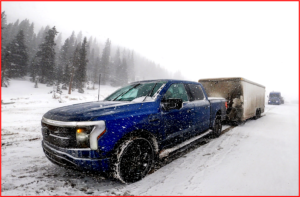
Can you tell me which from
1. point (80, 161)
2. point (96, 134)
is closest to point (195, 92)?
point (96, 134)

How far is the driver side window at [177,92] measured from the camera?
3.52 m

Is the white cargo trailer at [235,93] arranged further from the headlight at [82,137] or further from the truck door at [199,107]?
the headlight at [82,137]

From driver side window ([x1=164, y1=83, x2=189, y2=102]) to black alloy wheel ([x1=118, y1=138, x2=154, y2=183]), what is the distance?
119 centimetres

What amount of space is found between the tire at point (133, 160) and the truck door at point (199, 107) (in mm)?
1811

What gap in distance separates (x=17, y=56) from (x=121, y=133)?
49096 mm

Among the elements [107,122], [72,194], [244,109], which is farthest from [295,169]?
A: [244,109]

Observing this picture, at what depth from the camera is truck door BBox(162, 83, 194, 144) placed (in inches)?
126

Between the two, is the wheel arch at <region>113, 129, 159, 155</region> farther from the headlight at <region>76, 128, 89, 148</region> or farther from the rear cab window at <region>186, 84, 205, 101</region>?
the rear cab window at <region>186, 84, 205, 101</region>

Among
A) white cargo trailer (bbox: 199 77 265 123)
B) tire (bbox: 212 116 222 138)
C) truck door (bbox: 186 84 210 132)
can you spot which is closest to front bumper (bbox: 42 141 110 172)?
truck door (bbox: 186 84 210 132)

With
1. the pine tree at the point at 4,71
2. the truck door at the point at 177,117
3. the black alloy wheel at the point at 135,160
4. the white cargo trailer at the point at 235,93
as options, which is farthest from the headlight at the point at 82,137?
the pine tree at the point at 4,71

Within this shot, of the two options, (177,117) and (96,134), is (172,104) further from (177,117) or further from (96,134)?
(96,134)

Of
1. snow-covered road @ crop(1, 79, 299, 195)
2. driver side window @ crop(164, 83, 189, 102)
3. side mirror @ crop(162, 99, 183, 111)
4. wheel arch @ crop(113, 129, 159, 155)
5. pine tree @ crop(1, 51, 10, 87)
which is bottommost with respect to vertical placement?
snow-covered road @ crop(1, 79, 299, 195)

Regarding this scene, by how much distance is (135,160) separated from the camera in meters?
2.65

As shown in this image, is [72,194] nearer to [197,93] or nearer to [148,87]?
[148,87]
